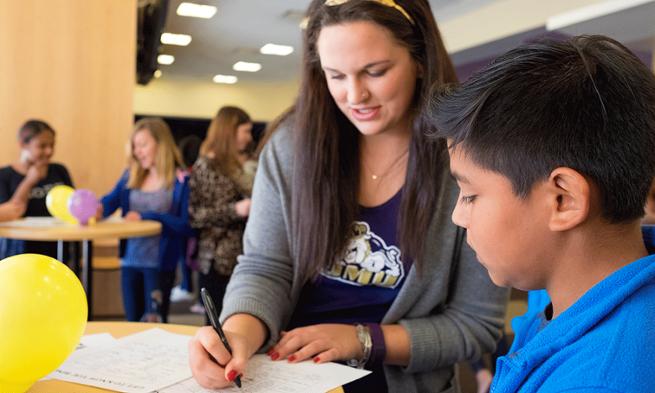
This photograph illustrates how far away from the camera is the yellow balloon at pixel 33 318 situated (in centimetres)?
76

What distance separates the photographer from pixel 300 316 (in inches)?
50.8

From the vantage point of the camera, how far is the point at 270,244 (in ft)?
4.19

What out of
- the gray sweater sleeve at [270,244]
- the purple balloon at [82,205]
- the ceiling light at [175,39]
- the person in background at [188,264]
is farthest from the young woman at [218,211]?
the ceiling light at [175,39]

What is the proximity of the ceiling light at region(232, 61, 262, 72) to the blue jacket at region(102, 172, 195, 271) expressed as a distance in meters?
7.32

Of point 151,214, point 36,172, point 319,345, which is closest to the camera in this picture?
point 319,345

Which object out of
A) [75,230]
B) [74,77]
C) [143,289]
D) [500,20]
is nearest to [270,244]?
[75,230]

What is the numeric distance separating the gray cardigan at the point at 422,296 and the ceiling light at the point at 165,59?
9.04m

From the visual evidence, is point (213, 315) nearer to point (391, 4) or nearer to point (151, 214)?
point (391, 4)

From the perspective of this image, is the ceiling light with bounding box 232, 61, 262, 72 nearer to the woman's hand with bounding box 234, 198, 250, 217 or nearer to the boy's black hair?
the woman's hand with bounding box 234, 198, 250, 217

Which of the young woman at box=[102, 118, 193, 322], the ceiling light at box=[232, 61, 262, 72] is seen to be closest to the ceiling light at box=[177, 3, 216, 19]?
the ceiling light at box=[232, 61, 262, 72]

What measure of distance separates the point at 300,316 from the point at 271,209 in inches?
8.9

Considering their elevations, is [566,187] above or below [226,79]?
below

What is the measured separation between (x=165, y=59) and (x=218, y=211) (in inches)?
292

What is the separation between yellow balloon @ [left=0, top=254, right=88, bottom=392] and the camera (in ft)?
2.48
